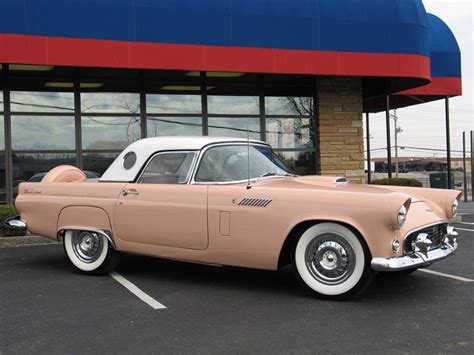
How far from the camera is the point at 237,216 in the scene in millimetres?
5375

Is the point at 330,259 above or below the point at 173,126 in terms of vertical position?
below

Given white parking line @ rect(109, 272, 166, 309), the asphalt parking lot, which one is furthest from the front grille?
white parking line @ rect(109, 272, 166, 309)

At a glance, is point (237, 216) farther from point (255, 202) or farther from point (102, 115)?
point (102, 115)

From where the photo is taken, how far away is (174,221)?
5.70 metres

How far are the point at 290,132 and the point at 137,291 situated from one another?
7.63 m

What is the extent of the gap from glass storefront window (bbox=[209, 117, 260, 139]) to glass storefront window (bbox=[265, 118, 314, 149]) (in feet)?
1.01

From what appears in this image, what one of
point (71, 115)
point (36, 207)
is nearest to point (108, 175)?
point (36, 207)

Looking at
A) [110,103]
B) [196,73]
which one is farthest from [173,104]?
[110,103]

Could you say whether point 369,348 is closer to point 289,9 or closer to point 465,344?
point 465,344

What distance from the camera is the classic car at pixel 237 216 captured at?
16.1 ft

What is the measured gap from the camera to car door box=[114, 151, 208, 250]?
18.4ft

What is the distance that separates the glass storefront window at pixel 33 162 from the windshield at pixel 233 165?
619cm

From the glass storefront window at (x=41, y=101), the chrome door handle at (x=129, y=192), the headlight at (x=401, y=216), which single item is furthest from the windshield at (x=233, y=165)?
the glass storefront window at (x=41, y=101)

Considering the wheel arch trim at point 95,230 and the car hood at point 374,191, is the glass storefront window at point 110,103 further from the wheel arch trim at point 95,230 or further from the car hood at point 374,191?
the car hood at point 374,191
